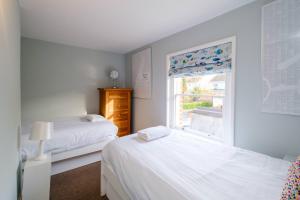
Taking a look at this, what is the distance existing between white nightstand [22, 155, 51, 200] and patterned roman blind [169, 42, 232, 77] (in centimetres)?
226

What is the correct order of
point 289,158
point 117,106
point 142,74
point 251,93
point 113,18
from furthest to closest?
point 117,106
point 142,74
point 113,18
point 251,93
point 289,158

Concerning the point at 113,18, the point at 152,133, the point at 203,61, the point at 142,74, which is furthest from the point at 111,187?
the point at 142,74

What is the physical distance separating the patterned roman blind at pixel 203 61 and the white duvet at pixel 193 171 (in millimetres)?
1052

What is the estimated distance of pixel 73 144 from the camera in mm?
2381

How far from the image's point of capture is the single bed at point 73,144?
215 cm

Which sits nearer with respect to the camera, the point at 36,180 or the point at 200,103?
the point at 36,180

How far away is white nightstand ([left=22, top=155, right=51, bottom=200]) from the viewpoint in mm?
1520

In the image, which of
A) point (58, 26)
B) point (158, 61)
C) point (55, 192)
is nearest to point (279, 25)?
point (158, 61)

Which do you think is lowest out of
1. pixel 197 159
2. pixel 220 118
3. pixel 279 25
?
pixel 197 159

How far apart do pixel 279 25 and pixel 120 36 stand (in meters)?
2.35

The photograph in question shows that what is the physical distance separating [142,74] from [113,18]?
1.47 m

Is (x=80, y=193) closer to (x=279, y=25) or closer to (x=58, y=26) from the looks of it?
(x=58, y=26)

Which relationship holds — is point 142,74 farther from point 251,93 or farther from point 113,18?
point 251,93

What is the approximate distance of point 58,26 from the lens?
2.38 meters
